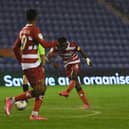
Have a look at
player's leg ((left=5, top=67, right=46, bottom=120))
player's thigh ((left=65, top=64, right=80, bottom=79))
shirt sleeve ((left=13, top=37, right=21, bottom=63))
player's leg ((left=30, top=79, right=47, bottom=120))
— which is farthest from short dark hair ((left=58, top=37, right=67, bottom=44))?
player's leg ((left=30, top=79, right=47, bottom=120))

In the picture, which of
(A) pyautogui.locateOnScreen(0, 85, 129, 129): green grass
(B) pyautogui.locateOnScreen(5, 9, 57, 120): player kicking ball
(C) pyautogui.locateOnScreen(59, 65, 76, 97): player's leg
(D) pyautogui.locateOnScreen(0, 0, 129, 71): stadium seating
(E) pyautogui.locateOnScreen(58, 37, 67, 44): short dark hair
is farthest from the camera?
(D) pyautogui.locateOnScreen(0, 0, 129, 71): stadium seating

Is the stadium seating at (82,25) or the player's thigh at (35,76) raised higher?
the player's thigh at (35,76)

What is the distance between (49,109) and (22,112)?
3.36ft

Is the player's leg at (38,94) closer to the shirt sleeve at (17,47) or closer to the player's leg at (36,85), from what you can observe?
the player's leg at (36,85)

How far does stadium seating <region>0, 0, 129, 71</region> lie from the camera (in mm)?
30703

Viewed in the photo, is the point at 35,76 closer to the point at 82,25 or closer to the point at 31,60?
the point at 31,60

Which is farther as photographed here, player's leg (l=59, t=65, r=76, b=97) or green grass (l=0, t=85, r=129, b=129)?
player's leg (l=59, t=65, r=76, b=97)

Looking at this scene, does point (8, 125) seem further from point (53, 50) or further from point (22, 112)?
point (53, 50)

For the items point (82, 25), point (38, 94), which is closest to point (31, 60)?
point (38, 94)

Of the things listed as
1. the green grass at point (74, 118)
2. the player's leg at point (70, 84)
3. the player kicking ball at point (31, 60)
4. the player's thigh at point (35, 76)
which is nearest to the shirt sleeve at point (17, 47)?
the player kicking ball at point (31, 60)

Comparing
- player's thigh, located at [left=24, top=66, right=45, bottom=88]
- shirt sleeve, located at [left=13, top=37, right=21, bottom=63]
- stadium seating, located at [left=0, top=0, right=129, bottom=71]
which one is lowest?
stadium seating, located at [left=0, top=0, right=129, bottom=71]

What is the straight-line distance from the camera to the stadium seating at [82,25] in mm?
30703

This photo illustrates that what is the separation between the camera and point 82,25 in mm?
32594

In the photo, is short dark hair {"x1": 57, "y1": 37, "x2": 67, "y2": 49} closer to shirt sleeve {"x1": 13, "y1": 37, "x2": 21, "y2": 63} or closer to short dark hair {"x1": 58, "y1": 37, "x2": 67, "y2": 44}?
short dark hair {"x1": 58, "y1": 37, "x2": 67, "y2": 44}
